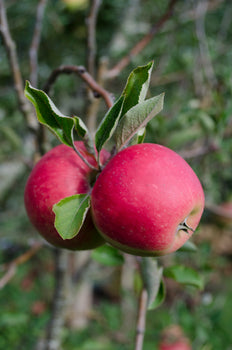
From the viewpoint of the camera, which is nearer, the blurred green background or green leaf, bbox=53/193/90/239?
green leaf, bbox=53/193/90/239

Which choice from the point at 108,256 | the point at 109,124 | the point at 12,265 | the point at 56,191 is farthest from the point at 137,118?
the point at 12,265

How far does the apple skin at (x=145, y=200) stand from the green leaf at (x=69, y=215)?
0.07 feet

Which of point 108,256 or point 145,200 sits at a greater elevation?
point 145,200

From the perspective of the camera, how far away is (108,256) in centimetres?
70

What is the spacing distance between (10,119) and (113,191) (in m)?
0.97

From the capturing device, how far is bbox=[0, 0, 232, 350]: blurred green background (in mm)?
1057

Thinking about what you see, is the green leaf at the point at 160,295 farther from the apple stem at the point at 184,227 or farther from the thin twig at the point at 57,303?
the thin twig at the point at 57,303

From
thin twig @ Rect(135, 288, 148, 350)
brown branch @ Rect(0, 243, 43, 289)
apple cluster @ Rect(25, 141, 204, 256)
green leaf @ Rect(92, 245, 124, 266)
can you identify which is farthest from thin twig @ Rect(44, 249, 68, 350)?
apple cluster @ Rect(25, 141, 204, 256)

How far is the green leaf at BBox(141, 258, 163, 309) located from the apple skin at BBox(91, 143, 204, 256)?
0.39ft

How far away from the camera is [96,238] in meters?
0.49

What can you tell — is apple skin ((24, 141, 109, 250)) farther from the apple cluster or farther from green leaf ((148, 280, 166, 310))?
green leaf ((148, 280, 166, 310))

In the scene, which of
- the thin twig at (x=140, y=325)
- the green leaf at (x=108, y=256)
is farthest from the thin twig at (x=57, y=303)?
the thin twig at (x=140, y=325)

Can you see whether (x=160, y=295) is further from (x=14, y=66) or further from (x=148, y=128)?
(x=14, y=66)

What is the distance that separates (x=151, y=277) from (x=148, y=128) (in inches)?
14.2
